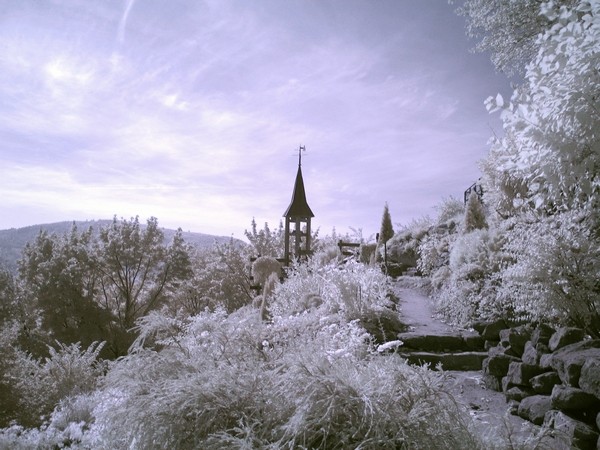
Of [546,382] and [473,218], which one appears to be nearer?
[546,382]

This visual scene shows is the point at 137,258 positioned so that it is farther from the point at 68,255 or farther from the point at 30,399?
the point at 30,399

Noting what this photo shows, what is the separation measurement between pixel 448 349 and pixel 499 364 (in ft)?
3.79

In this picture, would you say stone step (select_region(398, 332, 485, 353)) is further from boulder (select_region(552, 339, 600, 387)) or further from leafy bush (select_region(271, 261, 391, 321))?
boulder (select_region(552, 339, 600, 387))

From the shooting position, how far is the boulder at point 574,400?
2.96 m

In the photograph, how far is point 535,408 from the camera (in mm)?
3318

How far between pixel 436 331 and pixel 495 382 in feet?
5.23

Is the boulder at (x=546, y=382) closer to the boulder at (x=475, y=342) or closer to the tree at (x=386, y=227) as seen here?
the boulder at (x=475, y=342)

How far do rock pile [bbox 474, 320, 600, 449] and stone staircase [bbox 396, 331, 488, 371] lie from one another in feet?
1.32

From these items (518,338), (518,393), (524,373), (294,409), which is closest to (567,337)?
(524,373)

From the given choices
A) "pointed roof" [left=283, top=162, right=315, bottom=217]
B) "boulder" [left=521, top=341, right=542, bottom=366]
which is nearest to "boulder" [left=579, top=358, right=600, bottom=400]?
"boulder" [left=521, top=341, right=542, bottom=366]

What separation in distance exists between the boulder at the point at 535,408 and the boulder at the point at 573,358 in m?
0.24

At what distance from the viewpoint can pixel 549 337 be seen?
4.01 m

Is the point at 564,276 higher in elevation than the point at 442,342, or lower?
higher

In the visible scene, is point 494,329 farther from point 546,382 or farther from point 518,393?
point 546,382
